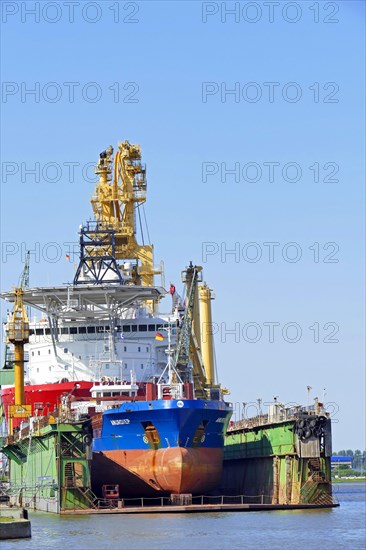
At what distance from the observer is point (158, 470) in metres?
60.6

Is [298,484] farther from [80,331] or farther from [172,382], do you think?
[80,331]

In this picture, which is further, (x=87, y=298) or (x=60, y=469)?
(x=87, y=298)

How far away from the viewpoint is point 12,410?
69.7 meters

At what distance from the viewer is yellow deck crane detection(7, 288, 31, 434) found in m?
69.2

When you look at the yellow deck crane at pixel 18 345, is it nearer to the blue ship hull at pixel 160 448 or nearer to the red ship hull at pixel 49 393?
the red ship hull at pixel 49 393

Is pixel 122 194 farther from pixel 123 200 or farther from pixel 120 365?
pixel 120 365

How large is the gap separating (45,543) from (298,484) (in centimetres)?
1968

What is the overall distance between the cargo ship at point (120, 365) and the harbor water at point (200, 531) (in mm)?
4578

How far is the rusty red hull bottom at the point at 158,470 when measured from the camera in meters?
60.2

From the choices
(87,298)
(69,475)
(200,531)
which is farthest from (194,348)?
(200,531)

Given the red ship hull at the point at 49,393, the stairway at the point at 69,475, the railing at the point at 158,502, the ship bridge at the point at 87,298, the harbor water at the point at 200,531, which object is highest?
the ship bridge at the point at 87,298

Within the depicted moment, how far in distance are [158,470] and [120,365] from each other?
500 inches

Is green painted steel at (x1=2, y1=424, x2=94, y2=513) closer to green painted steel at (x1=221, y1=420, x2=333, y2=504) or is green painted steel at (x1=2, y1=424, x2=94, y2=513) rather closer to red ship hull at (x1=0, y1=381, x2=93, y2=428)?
red ship hull at (x1=0, y1=381, x2=93, y2=428)

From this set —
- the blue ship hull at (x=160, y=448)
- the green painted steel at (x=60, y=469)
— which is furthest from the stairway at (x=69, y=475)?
the blue ship hull at (x=160, y=448)
